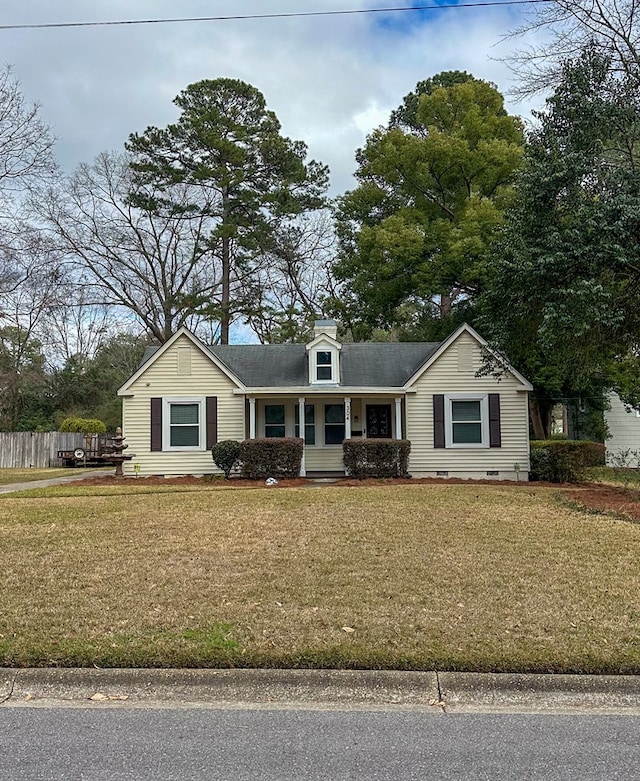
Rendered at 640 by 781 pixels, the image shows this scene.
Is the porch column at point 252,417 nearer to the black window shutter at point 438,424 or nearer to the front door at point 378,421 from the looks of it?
the front door at point 378,421

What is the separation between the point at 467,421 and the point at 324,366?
4.34 meters

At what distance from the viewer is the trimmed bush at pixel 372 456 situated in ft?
55.9

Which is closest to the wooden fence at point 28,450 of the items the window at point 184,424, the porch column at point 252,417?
the window at point 184,424

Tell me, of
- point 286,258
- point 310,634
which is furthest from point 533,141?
point 286,258

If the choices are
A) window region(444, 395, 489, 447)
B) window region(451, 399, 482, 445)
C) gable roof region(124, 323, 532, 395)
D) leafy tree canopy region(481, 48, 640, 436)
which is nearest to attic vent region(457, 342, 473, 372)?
gable roof region(124, 323, 532, 395)

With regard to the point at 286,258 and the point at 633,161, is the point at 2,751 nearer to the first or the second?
the point at 633,161

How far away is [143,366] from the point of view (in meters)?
18.3

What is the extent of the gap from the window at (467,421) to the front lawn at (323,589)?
7575 millimetres

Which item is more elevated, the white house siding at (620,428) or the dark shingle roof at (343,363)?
the dark shingle roof at (343,363)

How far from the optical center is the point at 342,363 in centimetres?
2034

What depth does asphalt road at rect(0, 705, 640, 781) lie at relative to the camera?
125 inches

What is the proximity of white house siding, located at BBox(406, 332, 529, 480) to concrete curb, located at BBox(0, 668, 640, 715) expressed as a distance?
46.2 ft

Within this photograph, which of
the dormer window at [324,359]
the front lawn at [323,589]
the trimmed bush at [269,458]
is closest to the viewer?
the front lawn at [323,589]

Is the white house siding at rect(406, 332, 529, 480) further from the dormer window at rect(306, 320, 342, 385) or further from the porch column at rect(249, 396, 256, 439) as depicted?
the porch column at rect(249, 396, 256, 439)
